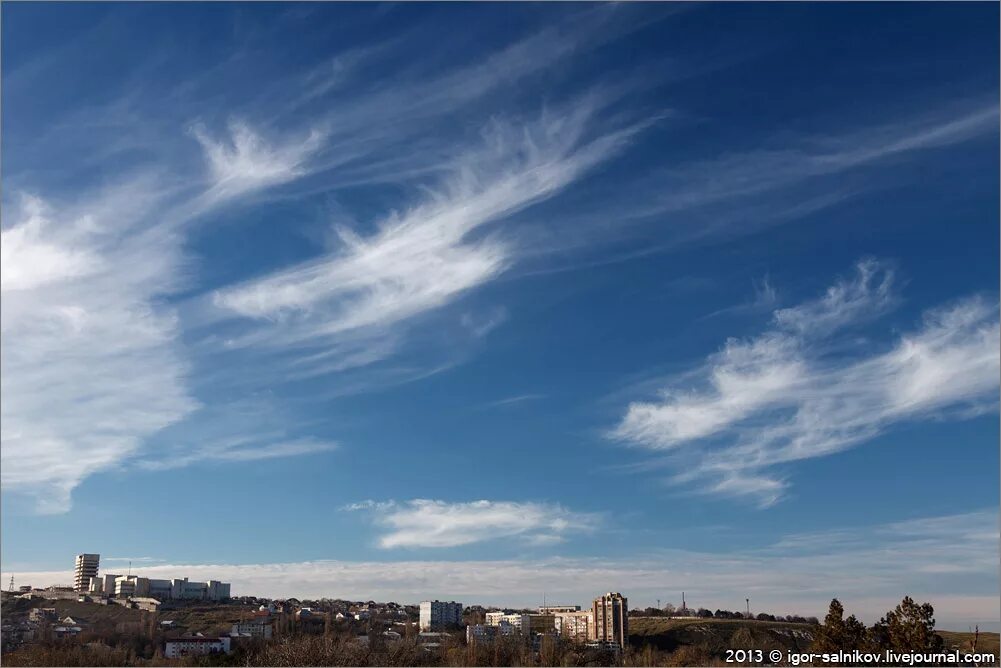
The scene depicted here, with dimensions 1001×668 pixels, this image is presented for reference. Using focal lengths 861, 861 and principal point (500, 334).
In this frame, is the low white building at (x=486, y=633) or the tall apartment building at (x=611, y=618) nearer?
the low white building at (x=486, y=633)

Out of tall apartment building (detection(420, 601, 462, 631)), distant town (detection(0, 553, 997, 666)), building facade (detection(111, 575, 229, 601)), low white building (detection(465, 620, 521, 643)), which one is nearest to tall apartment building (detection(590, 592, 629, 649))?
distant town (detection(0, 553, 997, 666))

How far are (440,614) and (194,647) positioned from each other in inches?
1825

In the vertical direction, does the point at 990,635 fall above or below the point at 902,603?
below

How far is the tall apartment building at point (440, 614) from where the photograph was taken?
10256 centimetres

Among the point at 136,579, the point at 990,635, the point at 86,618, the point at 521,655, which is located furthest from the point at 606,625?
the point at 136,579

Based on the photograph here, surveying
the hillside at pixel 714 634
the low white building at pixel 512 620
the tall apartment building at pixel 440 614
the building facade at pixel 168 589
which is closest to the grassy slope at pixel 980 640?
the hillside at pixel 714 634

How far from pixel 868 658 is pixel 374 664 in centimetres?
2771

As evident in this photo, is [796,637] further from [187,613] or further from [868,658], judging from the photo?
[187,613]

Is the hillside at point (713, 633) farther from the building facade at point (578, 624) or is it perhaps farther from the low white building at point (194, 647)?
the low white building at point (194, 647)

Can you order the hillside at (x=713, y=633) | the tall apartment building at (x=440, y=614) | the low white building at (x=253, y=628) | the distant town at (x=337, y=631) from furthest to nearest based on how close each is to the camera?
1. the tall apartment building at (x=440, y=614)
2. the hillside at (x=713, y=633)
3. the low white building at (x=253, y=628)
4. the distant town at (x=337, y=631)

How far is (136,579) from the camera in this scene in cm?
11288

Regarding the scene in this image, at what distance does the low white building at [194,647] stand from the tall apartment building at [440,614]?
123 feet

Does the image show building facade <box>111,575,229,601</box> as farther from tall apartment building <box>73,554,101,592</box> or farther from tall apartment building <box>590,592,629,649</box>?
tall apartment building <box>590,592,629,649</box>

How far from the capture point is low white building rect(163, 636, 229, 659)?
6050 centimetres
